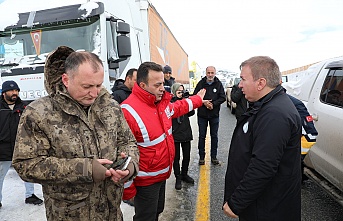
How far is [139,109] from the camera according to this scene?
2387 mm

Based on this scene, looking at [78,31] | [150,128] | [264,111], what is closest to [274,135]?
[264,111]

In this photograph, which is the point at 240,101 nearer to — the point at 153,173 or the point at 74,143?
the point at 153,173

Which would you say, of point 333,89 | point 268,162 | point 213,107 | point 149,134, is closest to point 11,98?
point 149,134

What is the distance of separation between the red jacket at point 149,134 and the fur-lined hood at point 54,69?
712mm

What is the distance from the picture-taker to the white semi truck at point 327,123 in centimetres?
303

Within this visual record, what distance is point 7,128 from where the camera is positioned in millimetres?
3787

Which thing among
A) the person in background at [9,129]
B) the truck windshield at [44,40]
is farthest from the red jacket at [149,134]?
the truck windshield at [44,40]

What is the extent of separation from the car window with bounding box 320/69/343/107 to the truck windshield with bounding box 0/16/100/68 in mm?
3733

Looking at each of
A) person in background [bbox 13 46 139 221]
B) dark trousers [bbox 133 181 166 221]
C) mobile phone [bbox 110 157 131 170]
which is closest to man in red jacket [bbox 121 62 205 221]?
dark trousers [bbox 133 181 166 221]

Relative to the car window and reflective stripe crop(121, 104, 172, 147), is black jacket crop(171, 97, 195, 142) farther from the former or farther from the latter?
the car window

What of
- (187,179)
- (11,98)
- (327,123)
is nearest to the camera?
(327,123)

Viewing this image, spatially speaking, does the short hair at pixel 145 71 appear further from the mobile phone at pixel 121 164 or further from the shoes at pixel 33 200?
the shoes at pixel 33 200

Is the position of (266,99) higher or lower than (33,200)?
higher

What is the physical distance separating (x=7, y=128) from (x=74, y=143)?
2.80 metres
